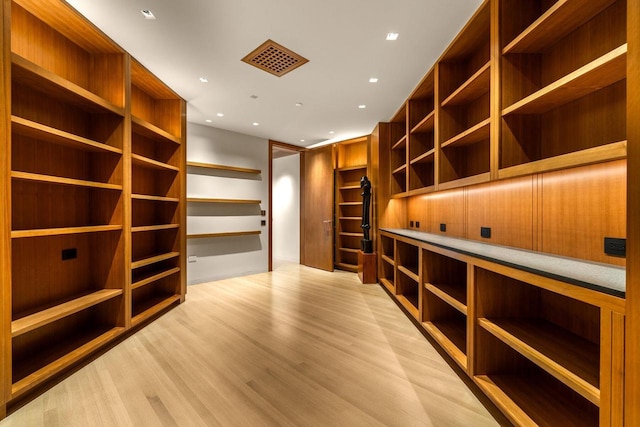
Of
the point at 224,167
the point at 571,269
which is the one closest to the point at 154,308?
the point at 224,167

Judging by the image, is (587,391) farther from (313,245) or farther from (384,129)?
(313,245)

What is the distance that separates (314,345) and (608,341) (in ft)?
6.56

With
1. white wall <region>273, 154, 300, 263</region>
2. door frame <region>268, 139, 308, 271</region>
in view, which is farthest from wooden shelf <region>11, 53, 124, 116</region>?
white wall <region>273, 154, 300, 263</region>

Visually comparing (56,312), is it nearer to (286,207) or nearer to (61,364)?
(61,364)

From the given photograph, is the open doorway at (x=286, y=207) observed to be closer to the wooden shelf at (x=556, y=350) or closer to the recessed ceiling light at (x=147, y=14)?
the recessed ceiling light at (x=147, y=14)

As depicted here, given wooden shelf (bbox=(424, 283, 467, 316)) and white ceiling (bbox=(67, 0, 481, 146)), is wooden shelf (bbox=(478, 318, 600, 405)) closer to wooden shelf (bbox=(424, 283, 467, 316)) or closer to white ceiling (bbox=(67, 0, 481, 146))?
wooden shelf (bbox=(424, 283, 467, 316))

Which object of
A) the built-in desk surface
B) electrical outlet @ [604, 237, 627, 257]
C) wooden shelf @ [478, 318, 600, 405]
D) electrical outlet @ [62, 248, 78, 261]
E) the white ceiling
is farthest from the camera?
electrical outlet @ [62, 248, 78, 261]

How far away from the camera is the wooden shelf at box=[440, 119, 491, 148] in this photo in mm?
2109

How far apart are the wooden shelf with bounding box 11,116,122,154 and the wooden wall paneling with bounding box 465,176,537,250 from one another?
342 centimetres

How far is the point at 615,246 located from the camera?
4.31 ft

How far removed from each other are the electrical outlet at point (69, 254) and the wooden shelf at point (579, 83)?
12.3 ft

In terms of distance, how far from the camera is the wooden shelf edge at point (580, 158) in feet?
3.70

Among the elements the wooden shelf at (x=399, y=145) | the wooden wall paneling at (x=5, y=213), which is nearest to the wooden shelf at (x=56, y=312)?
the wooden wall paneling at (x=5, y=213)

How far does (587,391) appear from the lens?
3.45 feet
